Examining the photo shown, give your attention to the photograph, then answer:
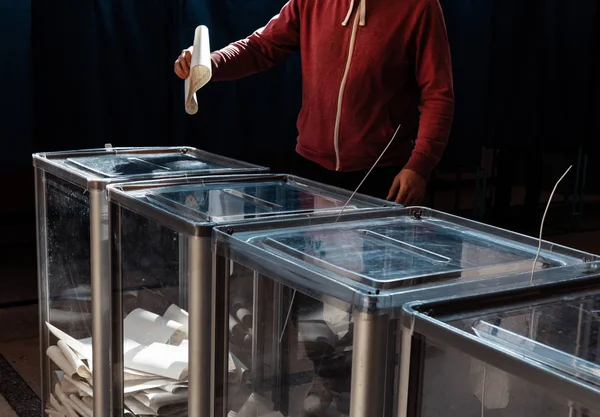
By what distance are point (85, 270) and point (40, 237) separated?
270mm

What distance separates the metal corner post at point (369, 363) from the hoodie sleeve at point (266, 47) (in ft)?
4.02

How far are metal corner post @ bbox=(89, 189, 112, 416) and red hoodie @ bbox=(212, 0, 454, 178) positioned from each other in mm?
587

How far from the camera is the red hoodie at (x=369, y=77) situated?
1.75m

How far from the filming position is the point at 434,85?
1742 millimetres

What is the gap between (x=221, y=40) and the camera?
11.1 feet

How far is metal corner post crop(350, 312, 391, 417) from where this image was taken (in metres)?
0.78

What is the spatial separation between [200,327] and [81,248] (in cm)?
54

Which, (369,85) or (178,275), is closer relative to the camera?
(178,275)

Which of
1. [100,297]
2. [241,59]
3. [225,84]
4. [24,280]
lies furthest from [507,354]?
[24,280]

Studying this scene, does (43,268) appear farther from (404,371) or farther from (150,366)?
(404,371)

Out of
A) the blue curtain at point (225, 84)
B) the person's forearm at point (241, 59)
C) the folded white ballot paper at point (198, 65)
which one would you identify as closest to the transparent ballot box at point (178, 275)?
the folded white ballot paper at point (198, 65)

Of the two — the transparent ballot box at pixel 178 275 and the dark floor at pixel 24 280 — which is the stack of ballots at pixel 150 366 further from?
the dark floor at pixel 24 280

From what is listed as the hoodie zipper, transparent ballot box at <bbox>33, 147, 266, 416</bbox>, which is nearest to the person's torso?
the hoodie zipper

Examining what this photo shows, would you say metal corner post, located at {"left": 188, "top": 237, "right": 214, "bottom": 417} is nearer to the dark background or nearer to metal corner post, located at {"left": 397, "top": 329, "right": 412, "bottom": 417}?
metal corner post, located at {"left": 397, "top": 329, "right": 412, "bottom": 417}
